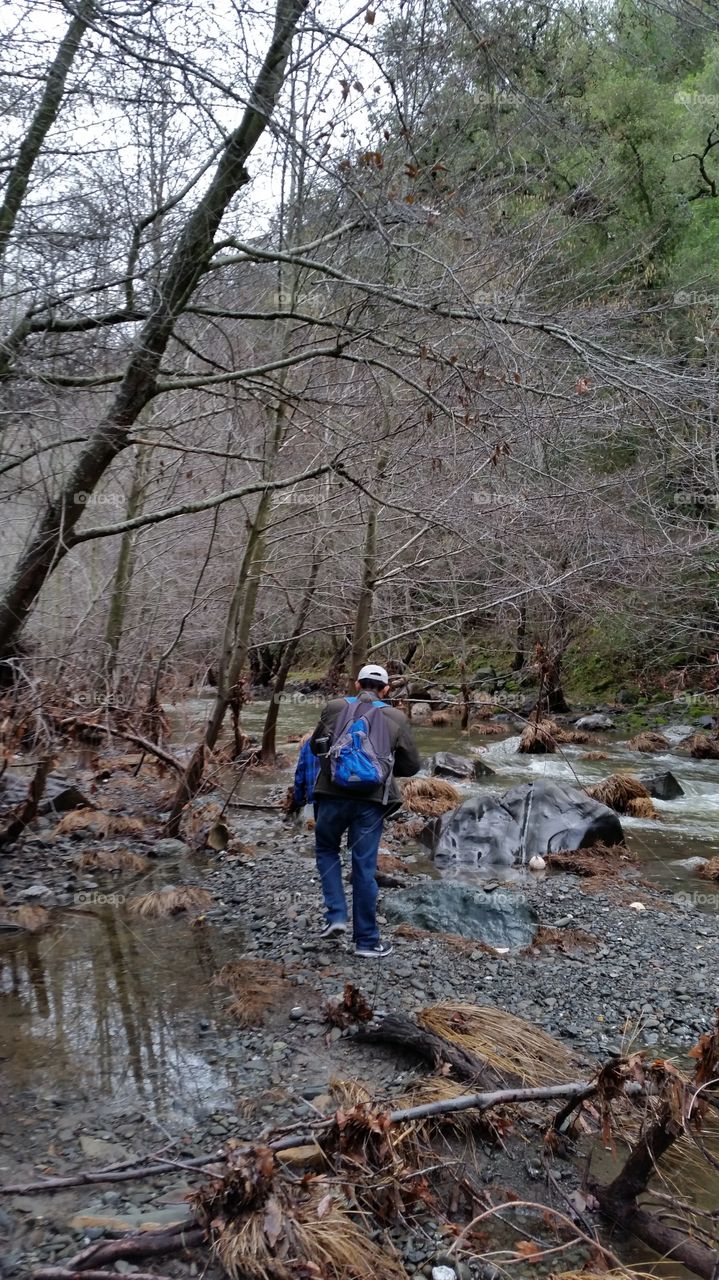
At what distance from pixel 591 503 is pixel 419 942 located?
6.46 meters

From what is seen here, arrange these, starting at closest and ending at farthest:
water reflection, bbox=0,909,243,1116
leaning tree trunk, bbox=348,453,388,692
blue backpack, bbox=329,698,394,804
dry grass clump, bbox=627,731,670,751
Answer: water reflection, bbox=0,909,243,1116, blue backpack, bbox=329,698,394,804, leaning tree trunk, bbox=348,453,388,692, dry grass clump, bbox=627,731,670,751

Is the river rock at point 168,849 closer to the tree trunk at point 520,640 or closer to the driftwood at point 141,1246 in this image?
the driftwood at point 141,1246

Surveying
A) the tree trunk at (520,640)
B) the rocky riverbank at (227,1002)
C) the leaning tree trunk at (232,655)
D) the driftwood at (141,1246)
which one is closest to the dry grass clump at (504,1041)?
the rocky riverbank at (227,1002)

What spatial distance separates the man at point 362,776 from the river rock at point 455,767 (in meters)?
8.13

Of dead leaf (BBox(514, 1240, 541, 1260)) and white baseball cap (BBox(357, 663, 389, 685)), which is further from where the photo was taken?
white baseball cap (BBox(357, 663, 389, 685))

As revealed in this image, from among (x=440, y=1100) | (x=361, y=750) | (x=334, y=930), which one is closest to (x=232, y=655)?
(x=334, y=930)

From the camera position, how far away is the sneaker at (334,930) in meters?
6.74

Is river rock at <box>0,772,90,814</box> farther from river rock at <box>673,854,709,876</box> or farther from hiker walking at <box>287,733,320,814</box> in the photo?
river rock at <box>673,854,709,876</box>

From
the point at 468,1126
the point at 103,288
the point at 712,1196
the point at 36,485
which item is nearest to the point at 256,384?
the point at 103,288

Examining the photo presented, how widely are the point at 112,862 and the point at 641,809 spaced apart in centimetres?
706

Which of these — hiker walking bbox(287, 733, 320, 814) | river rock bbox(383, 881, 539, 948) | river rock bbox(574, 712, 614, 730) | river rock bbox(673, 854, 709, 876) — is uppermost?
hiker walking bbox(287, 733, 320, 814)

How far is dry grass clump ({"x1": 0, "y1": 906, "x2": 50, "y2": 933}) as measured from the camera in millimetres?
6840

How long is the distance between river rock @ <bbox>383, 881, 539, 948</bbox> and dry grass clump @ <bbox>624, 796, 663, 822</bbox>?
195 inches

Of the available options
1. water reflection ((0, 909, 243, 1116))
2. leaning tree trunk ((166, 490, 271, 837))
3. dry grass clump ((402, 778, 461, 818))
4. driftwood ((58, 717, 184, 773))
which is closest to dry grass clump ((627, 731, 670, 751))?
dry grass clump ((402, 778, 461, 818))
